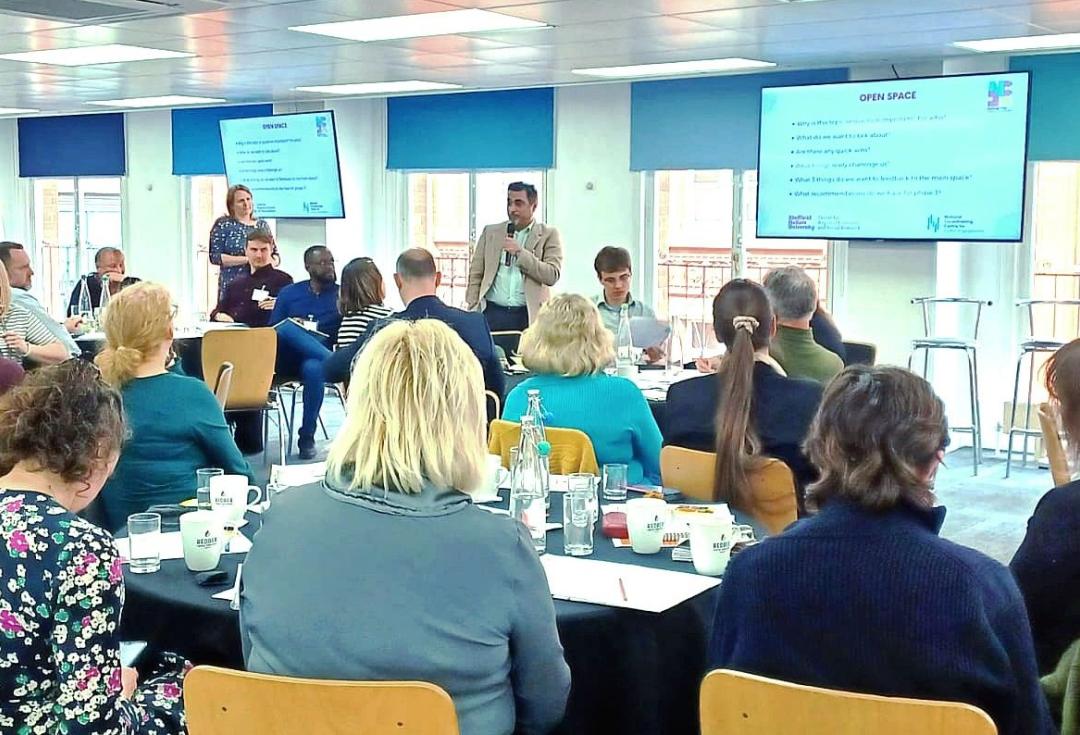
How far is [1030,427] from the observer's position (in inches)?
321

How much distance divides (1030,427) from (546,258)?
3321mm

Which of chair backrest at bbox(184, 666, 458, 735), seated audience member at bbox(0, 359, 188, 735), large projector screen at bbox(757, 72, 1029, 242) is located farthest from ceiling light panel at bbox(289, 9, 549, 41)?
chair backrest at bbox(184, 666, 458, 735)

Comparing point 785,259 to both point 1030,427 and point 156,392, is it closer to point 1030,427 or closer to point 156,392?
point 1030,427

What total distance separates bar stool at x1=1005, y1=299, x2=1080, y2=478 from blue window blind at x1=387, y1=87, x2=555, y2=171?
13.0 feet

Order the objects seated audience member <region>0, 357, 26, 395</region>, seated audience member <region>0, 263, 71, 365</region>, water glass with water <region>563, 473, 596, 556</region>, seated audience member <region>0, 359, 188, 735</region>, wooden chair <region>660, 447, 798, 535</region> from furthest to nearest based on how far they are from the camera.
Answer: seated audience member <region>0, 263, 71, 365</region>
seated audience member <region>0, 357, 26, 395</region>
wooden chair <region>660, 447, 798, 535</region>
water glass with water <region>563, 473, 596, 556</region>
seated audience member <region>0, 359, 188, 735</region>

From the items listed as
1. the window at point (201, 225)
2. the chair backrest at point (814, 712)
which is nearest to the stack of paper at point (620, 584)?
the chair backrest at point (814, 712)

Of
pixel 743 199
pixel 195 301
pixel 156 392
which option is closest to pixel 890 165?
pixel 743 199

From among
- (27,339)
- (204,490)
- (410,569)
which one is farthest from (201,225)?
(410,569)

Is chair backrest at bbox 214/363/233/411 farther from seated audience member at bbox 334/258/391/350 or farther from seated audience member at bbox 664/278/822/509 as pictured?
seated audience member at bbox 664/278/822/509

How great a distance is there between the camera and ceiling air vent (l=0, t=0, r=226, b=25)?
19.5 feet

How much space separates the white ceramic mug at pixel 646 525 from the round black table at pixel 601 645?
0.93 feet

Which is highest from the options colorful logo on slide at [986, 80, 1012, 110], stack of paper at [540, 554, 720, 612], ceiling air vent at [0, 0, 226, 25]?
ceiling air vent at [0, 0, 226, 25]

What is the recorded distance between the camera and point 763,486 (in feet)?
11.2

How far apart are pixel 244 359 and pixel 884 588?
19.2 ft
